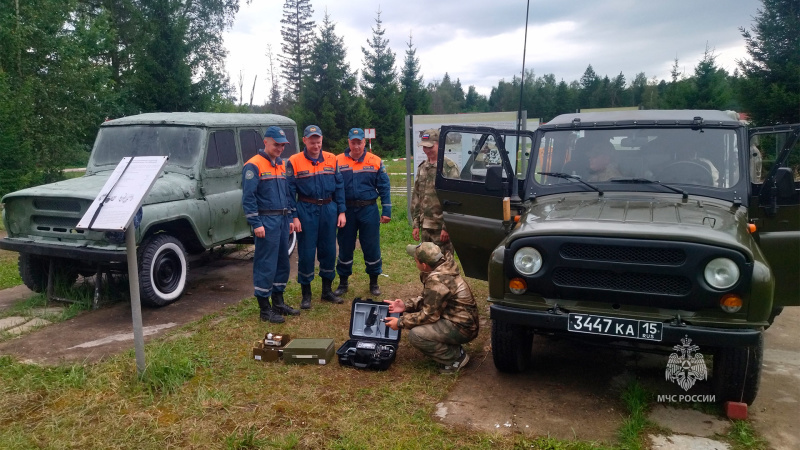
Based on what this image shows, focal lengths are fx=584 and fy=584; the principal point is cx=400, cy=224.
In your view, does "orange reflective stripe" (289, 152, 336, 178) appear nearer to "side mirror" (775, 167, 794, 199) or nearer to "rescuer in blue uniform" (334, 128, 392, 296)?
"rescuer in blue uniform" (334, 128, 392, 296)

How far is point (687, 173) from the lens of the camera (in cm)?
432

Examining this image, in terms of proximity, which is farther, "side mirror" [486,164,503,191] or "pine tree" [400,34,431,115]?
"pine tree" [400,34,431,115]

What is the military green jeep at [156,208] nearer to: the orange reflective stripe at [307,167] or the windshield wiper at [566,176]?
the orange reflective stripe at [307,167]

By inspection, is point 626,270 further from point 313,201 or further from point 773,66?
point 773,66

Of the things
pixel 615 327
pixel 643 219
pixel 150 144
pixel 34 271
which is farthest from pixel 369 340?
pixel 34 271

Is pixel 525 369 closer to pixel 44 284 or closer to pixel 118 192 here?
pixel 118 192

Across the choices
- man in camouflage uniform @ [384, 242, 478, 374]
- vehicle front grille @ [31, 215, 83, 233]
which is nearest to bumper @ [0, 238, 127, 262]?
vehicle front grille @ [31, 215, 83, 233]

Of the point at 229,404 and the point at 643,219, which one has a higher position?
the point at 643,219

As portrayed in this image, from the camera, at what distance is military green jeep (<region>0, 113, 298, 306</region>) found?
5.86 metres

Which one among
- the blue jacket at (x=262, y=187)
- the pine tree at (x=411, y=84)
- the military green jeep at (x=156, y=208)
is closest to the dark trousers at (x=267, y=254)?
the blue jacket at (x=262, y=187)

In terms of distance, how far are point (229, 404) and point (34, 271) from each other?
3.86 metres

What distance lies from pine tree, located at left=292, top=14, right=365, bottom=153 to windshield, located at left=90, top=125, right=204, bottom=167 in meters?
20.5

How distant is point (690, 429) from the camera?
11.8 ft

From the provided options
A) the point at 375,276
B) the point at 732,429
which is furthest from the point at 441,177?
the point at 732,429
